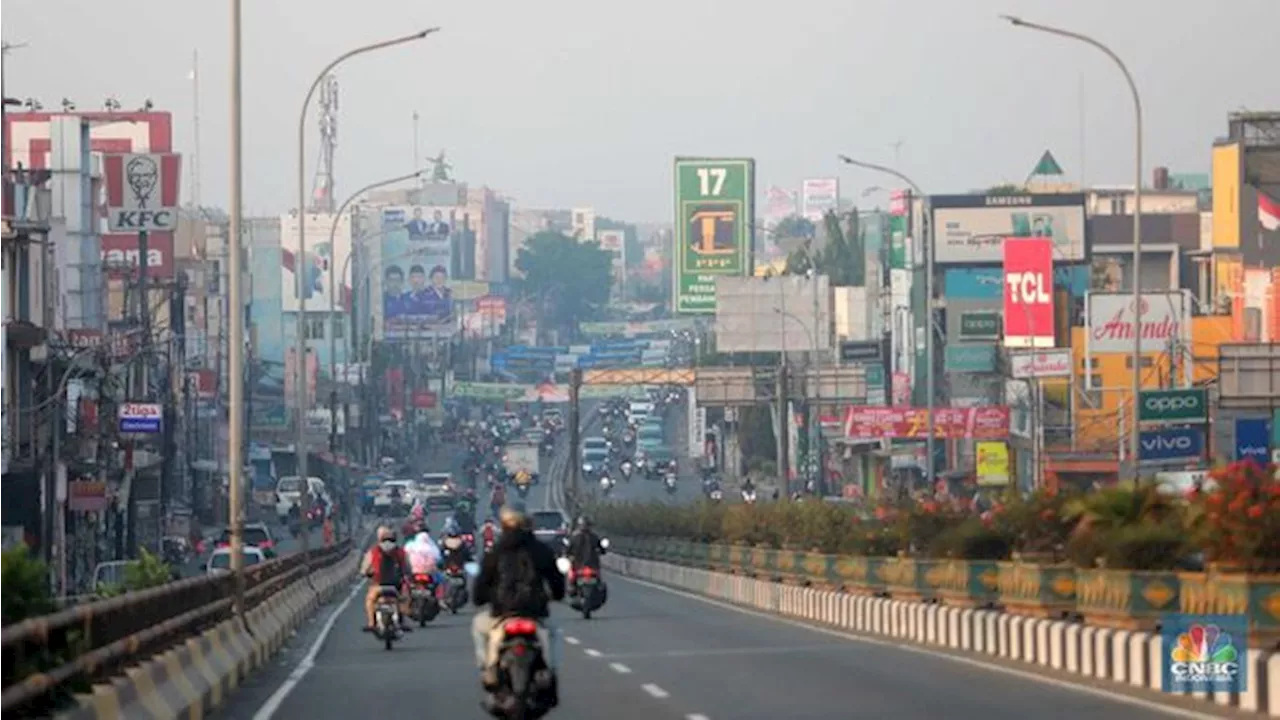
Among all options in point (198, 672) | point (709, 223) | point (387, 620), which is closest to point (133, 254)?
point (709, 223)

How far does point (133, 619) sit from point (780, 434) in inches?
2578

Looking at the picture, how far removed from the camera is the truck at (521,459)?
494 ft

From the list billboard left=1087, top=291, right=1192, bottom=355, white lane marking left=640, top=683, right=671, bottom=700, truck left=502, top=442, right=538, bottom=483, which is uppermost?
billboard left=1087, top=291, right=1192, bottom=355

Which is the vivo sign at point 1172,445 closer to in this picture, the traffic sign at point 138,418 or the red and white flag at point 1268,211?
the red and white flag at point 1268,211

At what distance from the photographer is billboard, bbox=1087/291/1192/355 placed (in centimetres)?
9175

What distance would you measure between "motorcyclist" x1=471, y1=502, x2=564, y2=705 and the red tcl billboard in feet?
283

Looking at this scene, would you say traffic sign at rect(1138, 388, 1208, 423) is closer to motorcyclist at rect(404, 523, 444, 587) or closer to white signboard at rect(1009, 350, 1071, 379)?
white signboard at rect(1009, 350, 1071, 379)

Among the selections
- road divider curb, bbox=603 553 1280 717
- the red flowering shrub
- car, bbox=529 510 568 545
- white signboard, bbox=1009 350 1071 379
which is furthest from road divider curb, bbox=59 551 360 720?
white signboard, bbox=1009 350 1071 379

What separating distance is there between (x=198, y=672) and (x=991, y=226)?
97.1 metres

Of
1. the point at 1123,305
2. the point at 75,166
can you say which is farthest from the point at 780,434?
the point at 75,166

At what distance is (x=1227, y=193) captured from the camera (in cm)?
9844

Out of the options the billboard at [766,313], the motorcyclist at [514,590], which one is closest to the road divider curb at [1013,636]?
the motorcyclist at [514,590]

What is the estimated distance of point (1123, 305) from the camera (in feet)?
304

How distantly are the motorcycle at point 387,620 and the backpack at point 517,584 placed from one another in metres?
17.5
